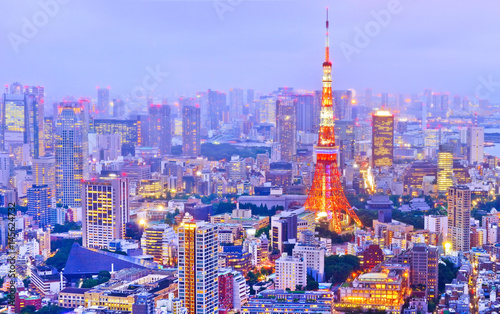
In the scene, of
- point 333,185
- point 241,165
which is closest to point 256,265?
point 333,185

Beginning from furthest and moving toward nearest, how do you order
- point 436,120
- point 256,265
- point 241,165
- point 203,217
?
point 436,120
point 241,165
point 203,217
point 256,265

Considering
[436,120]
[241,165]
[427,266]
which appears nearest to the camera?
[427,266]

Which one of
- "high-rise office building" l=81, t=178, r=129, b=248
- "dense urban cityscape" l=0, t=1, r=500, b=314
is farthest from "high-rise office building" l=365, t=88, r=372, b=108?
"high-rise office building" l=81, t=178, r=129, b=248

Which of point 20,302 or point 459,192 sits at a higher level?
point 459,192

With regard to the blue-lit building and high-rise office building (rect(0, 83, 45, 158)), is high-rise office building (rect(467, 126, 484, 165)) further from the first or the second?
the blue-lit building

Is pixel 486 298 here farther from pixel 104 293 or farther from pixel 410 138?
pixel 410 138

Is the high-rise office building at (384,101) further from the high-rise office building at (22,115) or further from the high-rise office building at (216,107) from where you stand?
the high-rise office building at (22,115)

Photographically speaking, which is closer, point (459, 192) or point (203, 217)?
point (459, 192)

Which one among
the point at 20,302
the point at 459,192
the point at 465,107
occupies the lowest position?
the point at 20,302
